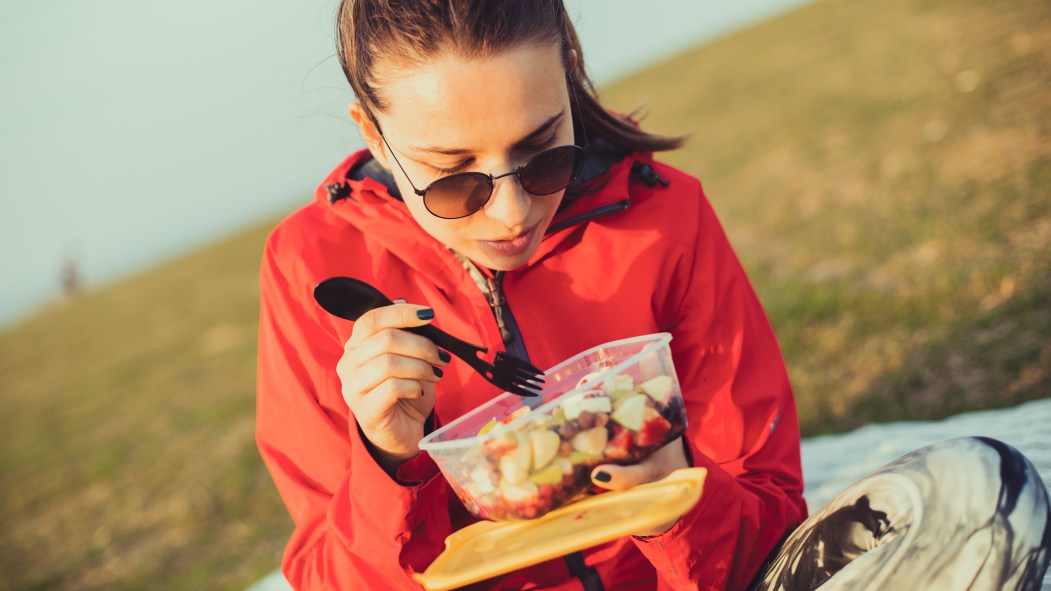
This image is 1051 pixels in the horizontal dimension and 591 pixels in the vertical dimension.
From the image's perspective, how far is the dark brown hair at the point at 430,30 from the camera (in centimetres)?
179

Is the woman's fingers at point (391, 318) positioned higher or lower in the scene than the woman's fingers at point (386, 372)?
higher

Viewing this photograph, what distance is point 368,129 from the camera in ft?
6.97

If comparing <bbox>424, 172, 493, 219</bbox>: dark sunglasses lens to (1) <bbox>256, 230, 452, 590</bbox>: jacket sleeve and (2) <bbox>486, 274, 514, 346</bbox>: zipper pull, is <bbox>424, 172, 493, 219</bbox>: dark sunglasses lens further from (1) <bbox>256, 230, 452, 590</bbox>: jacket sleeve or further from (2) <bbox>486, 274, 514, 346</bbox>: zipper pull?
(1) <bbox>256, 230, 452, 590</bbox>: jacket sleeve

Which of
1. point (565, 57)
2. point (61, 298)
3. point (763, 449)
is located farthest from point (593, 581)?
point (61, 298)

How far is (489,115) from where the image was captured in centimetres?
177

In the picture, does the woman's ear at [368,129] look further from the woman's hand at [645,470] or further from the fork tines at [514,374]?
the woman's hand at [645,470]

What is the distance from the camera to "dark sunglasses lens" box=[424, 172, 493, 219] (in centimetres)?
184

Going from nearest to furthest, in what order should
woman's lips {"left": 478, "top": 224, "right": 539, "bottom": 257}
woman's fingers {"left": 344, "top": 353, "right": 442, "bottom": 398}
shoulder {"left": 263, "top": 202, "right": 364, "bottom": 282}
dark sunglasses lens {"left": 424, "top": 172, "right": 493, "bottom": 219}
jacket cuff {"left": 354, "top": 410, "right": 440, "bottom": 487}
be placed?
woman's fingers {"left": 344, "top": 353, "right": 442, "bottom": 398} → jacket cuff {"left": 354, "top": 410, "right": 440, "bottom": 487} → dark sunglasses lens {"left": 424, "top": 172, "right": 493, "bottom": 219} → woman's lips {"left": 478, "top": 224, "right": 539, "bottom": 257} → shoulder {"left": 263, "top": 202, "right": 364, "bottom": 282}

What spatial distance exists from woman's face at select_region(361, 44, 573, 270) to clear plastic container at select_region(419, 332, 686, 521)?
0.55 meters

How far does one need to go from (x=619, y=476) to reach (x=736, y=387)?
0.86 metres

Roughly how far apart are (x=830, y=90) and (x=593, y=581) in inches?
382

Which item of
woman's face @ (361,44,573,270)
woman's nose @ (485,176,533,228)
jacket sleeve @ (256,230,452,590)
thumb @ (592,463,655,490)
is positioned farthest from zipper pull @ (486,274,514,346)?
thumb @ (592,463,655,490)

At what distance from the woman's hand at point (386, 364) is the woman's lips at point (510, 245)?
397 millimetres

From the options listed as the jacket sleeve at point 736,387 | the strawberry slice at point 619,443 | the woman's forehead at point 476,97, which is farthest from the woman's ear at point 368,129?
the strawberry slice at point 619,443
